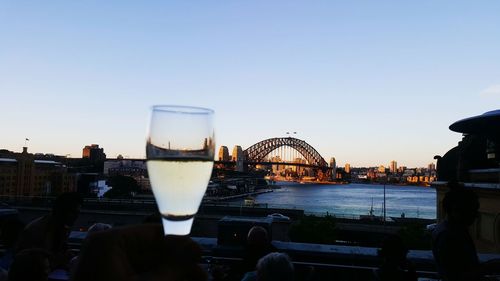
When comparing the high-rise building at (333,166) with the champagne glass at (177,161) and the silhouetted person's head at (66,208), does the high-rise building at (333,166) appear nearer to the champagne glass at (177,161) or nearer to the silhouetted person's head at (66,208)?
the silhouetted person's head at (66,208)

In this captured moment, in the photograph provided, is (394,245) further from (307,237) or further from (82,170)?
(82,170)

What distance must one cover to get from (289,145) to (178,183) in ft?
445

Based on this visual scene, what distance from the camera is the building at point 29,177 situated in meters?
67.9

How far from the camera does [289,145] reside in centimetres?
13588

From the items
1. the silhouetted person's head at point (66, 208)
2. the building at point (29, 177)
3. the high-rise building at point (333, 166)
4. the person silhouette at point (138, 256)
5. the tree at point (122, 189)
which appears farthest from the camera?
the high-rise building at point (333, 166)

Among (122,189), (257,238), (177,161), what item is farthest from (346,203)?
(177,161)

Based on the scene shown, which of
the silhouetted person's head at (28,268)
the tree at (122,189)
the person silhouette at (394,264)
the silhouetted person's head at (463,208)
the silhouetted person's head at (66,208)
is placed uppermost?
the silhouetted person's head at (463,208)

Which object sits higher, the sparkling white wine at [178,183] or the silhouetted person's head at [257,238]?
the sparkling white wine at [178,183]

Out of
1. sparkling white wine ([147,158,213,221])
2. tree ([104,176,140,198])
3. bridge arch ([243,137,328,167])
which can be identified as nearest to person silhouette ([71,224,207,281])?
sparkling white wine ([147,158,213,221])

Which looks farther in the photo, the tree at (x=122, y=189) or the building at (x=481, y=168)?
the tree at (x=122, y=189)

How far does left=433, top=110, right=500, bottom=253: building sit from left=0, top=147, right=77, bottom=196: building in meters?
64.9

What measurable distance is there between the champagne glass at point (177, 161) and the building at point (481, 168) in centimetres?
1301

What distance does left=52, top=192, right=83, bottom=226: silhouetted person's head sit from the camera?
11.1 ft

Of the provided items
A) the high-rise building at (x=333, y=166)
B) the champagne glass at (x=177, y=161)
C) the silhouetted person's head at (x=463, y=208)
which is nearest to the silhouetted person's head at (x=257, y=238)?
the silhouetted person's head at (x=463, y=208)
